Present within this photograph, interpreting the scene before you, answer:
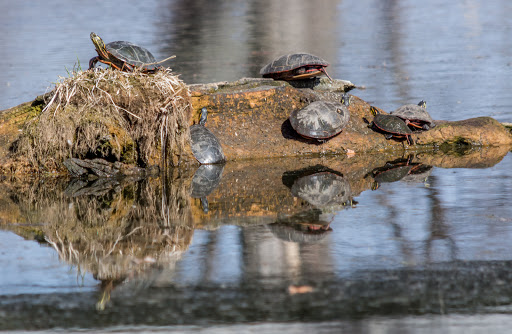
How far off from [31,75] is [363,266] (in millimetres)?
12077

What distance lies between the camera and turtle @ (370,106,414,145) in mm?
8922

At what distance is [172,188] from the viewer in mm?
7410

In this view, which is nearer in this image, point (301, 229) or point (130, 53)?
point (301, 229)

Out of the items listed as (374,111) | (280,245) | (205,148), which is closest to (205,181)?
(205,148)

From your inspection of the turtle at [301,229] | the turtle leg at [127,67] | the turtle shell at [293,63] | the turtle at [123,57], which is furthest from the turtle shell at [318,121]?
the turtle at [301,229]

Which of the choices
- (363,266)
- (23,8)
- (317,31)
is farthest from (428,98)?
(23,8)

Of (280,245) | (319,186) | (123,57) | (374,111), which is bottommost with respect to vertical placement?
(280,245)

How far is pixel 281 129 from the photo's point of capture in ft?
30.0

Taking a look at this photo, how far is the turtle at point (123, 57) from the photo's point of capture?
851 centimetres

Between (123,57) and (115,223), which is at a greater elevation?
(123,57)

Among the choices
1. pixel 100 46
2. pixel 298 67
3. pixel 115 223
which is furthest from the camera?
pixel 298 67

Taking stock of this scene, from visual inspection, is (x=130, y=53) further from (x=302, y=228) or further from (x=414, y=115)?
(x=302, y=228)

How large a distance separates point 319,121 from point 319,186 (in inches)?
66.5

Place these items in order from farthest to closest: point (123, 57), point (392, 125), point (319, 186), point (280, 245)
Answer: point (392, 125) < point (123, 57) < point (319, 186) < point (280, 245)
